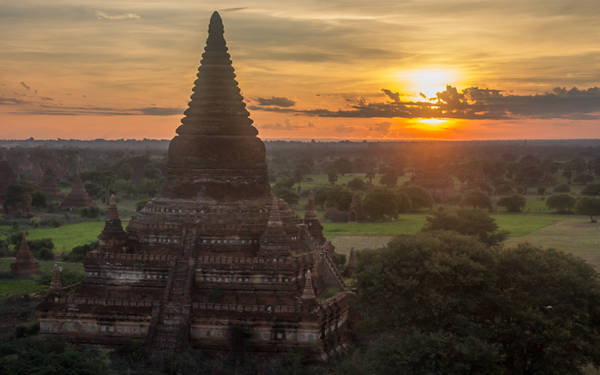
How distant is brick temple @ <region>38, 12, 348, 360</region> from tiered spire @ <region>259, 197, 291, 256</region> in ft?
0.12

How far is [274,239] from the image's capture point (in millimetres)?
21625

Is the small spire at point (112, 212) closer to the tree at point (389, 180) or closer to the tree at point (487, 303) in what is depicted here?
the tree at point (487, 303)

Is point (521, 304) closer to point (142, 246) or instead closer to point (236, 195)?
point (236, 195)

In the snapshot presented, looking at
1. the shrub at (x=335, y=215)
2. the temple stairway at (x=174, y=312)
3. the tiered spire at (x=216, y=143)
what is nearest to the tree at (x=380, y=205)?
the shrub at (x=335, y=215)

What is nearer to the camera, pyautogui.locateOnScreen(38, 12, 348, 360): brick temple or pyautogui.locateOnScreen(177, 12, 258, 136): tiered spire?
pyautogui.locateOnScreen(38, 12, 348, 360): brick temple

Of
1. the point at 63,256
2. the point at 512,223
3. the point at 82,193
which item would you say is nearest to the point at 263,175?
the point at 63,256

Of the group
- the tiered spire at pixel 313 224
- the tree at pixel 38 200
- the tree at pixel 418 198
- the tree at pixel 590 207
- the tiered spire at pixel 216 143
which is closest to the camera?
the tiered spire at pixel 216 143

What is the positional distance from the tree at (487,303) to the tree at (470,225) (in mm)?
27100

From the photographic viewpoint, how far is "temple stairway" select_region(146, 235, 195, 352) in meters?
20.0

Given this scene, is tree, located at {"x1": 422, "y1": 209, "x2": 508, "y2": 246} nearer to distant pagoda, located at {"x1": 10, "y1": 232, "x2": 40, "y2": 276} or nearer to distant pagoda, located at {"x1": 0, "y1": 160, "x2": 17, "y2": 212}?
distant pagoda, located at {"x1": 10, "y1": 232, "x2": 40, "y2": 276}

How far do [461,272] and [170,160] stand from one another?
12.5m

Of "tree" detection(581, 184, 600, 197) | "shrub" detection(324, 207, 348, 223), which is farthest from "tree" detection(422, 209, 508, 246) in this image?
"tree" detection(581, 184, 600, 197)

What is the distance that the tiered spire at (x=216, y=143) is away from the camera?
2409 cm

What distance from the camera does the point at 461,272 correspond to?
19875 mm
